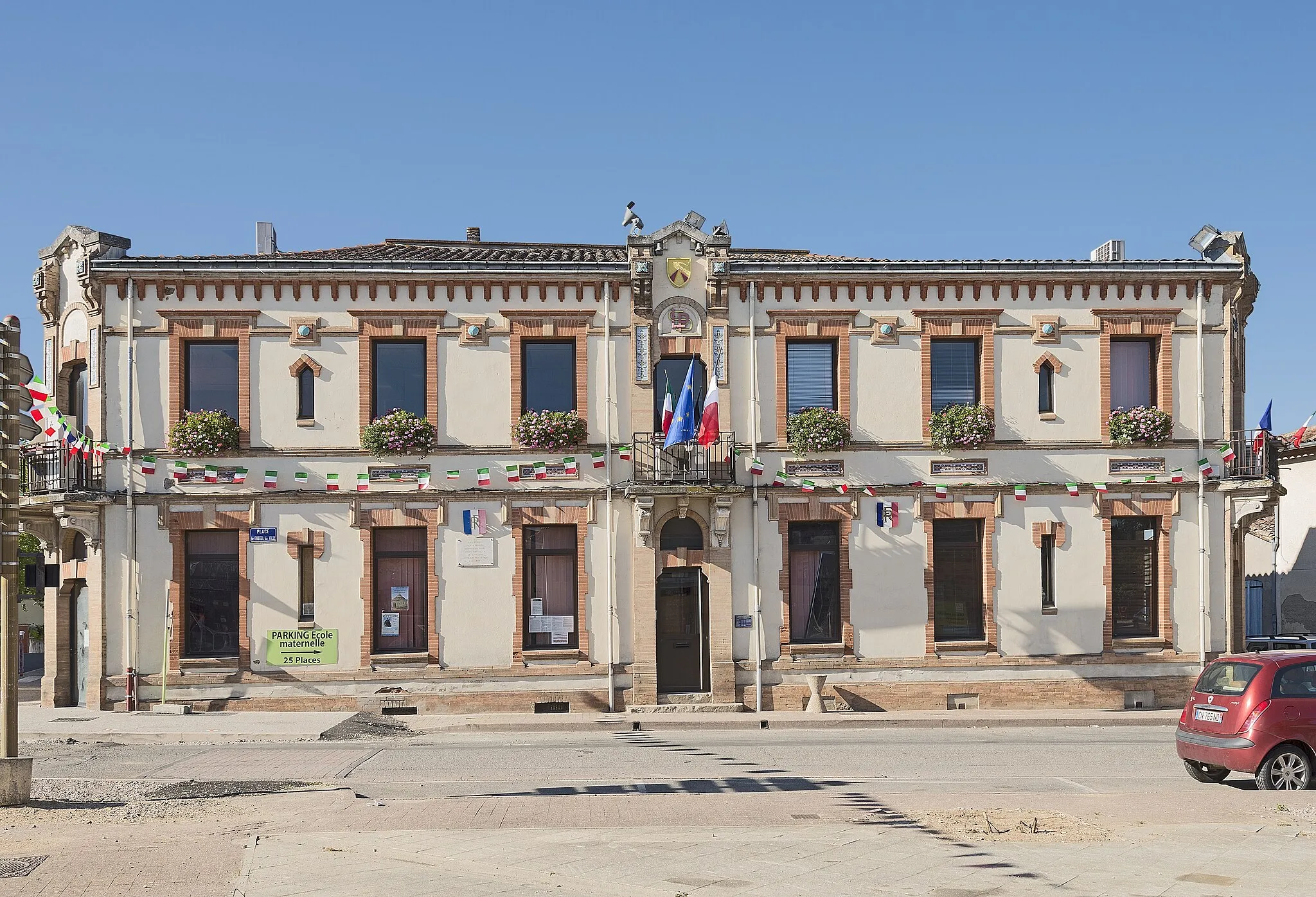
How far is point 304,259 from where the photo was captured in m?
24.0

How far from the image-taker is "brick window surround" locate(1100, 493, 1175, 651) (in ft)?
81.3

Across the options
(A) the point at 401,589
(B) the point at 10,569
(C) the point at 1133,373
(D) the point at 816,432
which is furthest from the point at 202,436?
(C) the point at 1133,373

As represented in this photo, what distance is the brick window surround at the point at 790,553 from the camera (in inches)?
957

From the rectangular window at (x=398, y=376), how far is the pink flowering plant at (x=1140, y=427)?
1401 centimetres

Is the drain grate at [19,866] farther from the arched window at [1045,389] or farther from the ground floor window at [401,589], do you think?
→ the arched window at [1045,389]

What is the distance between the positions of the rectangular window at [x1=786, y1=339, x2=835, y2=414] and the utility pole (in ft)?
48.0

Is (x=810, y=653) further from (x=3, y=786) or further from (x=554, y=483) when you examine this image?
(x=3, y=786)

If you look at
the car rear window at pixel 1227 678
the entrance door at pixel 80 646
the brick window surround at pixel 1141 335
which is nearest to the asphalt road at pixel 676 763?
the car rear window at pixel 1227 678

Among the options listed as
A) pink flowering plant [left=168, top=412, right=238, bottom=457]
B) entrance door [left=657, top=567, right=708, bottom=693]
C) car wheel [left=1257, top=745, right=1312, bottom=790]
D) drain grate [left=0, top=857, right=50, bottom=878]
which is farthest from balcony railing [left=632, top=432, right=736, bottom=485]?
drain grate [left=0, top=857, right=50, bottom=878]

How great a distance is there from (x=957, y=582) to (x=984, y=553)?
791 millimetres

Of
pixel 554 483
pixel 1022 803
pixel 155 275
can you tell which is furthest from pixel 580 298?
pixel 1022 803

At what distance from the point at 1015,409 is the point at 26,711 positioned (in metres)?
20.5

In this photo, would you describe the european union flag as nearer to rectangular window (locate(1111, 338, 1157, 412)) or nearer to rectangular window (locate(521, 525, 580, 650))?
rectangular window (locate(521, 525, 580, 650))

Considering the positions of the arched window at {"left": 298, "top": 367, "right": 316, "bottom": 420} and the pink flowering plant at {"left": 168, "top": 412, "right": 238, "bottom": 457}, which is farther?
the arched window at {"left": 298, "top": 367, "right": 316, "bottom": 420}
